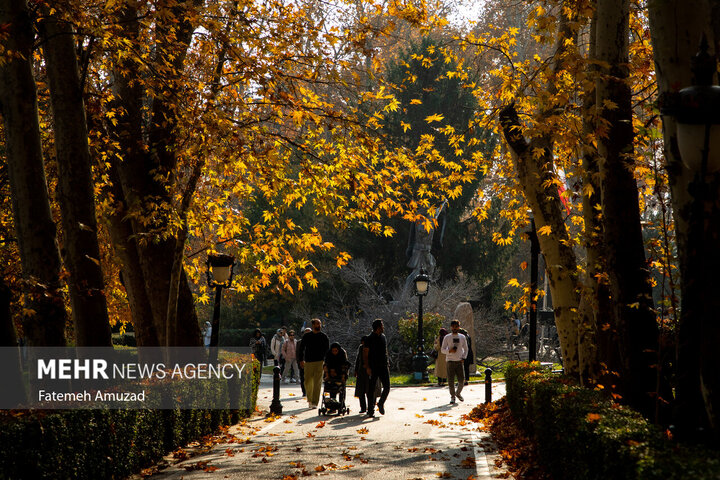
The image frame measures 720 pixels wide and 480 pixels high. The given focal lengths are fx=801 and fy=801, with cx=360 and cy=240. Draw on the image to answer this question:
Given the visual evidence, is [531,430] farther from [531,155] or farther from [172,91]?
→ [172,91]

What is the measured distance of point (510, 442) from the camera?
470 inches

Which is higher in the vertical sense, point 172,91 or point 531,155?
point 172,91

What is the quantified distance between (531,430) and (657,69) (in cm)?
578

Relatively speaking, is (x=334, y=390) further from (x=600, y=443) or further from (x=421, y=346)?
(x=421, y=346)

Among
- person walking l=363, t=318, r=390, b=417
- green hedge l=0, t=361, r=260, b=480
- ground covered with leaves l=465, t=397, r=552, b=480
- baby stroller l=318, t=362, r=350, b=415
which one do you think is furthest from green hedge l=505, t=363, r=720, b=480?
baby stroller l=318, t=362, r=350, b=415

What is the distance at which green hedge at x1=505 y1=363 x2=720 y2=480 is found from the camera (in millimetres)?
4641

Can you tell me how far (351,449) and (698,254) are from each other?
6.52 m

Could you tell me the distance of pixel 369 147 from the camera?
1357 cm

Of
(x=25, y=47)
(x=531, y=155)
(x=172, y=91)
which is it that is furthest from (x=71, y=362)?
(x=531, y=155)

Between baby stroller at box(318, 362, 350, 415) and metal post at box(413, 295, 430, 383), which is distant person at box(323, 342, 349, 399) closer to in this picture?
baby stroller at box(318, 362, 350, 415)

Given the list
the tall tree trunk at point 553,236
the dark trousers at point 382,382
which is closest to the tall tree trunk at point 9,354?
the tall tree trunk at point 553,236

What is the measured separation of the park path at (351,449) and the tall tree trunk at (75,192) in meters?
2.03

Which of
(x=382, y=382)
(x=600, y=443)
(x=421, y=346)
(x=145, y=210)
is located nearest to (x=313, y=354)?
(x=382, y=382)

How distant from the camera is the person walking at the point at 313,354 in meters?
16.7
